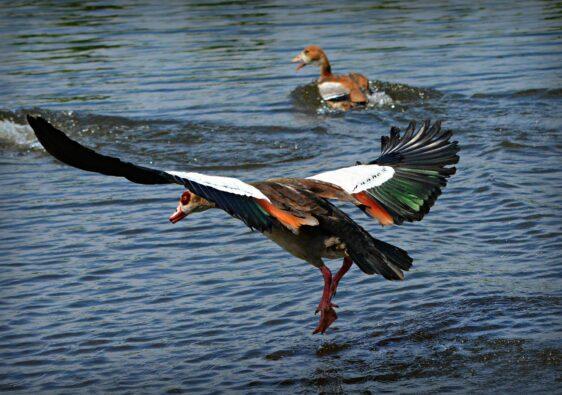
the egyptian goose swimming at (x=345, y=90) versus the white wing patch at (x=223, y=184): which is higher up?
the white wing patch at (x=223, y=184)

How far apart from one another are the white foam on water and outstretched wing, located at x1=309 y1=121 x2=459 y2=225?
6.09 m

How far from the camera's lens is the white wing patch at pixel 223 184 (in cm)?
546

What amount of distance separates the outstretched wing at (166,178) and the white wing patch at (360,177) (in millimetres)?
971

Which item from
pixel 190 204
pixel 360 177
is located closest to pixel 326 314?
pixel 360 177

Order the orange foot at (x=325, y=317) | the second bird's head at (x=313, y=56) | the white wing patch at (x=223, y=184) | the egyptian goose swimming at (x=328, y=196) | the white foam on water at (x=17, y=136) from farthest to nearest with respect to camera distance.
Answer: the second bird's head at (x=313, y=56) < the white foam on water at (x=17, y=136) < the orange foot at (x=325, y=317) < the white wing patch at (x=223, y=184) < the egyptian goose swimming at (x=328, y=196)

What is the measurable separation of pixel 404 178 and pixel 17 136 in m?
6.98

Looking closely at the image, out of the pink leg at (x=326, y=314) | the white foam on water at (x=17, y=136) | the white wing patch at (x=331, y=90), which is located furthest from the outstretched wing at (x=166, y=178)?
the white wing patch at (x=331, y=90)

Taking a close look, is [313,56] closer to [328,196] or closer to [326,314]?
[328,196]

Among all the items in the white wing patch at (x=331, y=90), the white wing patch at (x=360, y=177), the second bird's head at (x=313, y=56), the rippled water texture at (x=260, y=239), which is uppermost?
the white wing patch at (x=360, y=177)

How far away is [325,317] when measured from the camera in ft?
20.6

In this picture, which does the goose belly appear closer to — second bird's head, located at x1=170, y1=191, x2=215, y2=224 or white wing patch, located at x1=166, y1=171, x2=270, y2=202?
second bird's head, located at x1=170, y1=191, x2=215, y2=224

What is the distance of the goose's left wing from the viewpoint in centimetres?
514

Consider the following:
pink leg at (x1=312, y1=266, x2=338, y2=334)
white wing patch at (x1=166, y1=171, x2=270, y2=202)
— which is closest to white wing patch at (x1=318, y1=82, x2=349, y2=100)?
pink leg at (x1=312, y1=266, x2=338, y2=334)

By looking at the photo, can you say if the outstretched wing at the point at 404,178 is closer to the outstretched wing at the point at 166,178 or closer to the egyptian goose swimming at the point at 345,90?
the outstretched wing at the point at 166,178
